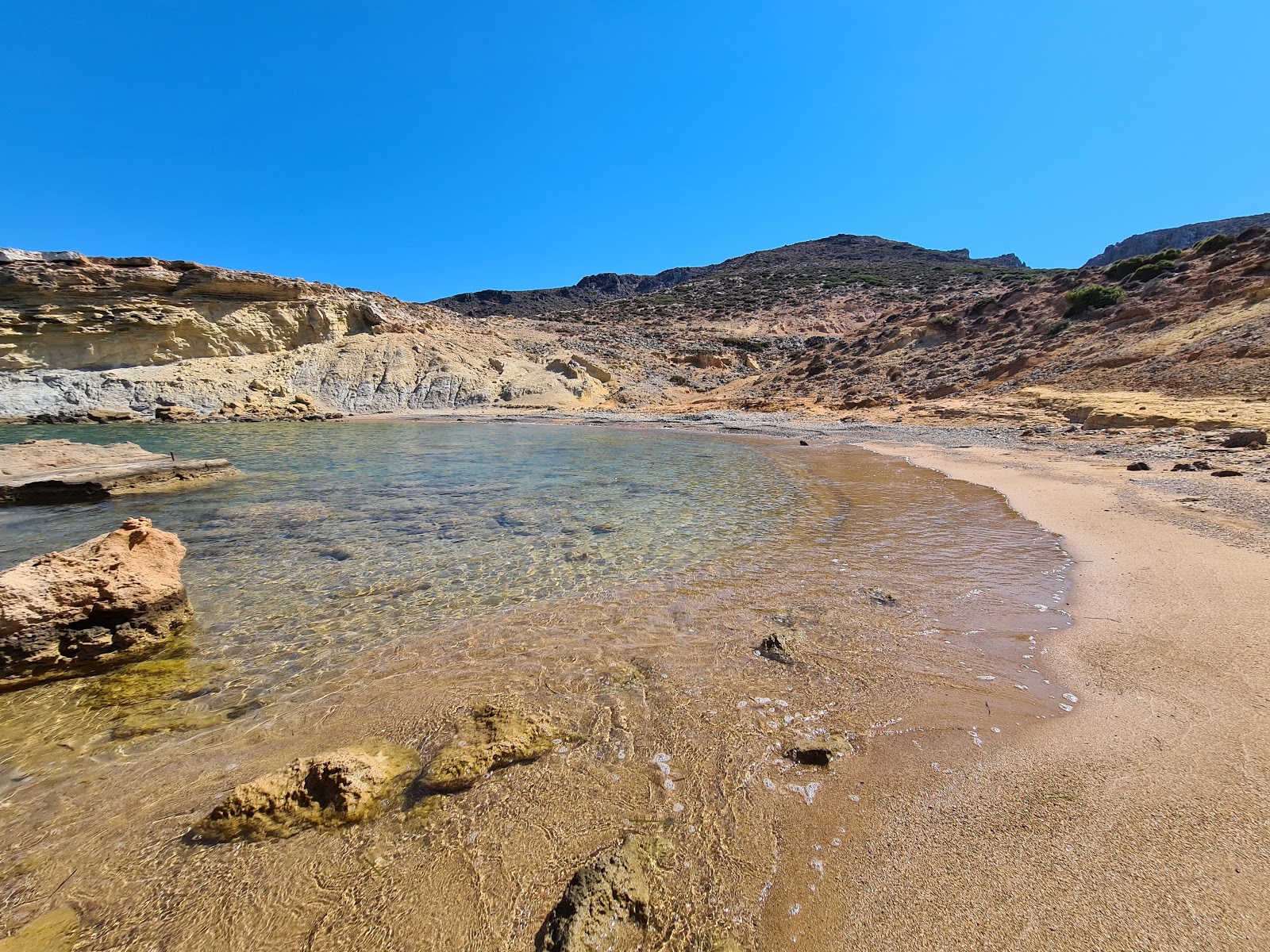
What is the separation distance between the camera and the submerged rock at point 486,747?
2.74 metres

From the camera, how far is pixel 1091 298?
81.3ft

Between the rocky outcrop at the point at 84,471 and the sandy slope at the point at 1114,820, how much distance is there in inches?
520

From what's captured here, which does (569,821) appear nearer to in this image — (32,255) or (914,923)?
(914,923)

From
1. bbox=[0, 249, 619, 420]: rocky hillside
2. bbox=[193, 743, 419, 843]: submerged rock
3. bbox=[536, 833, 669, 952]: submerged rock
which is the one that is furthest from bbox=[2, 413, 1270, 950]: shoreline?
bbox=[0, 249, 619, 420]: rocky hillside

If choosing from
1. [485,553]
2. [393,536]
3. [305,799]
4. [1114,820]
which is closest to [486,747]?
[305,799]

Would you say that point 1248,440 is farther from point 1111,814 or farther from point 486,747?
point 486,747

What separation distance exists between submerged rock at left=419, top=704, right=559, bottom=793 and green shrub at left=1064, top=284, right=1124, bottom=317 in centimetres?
3113

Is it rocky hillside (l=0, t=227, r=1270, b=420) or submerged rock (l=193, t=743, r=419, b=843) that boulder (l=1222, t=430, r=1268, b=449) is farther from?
submerged rock (l=193, t=743, r=419, b=843)

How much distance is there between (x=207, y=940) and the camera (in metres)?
1.94

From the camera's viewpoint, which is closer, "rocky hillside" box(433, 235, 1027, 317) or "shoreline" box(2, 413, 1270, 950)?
"shoreline" box(2, 413, 1270, 950)

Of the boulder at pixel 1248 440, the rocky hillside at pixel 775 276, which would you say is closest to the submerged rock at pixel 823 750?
the boulder at pixel 1248 440

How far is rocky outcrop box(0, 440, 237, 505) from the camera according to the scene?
30.6 ft

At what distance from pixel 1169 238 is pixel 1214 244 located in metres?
60.6

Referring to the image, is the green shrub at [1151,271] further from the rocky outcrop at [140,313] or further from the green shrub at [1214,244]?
the rocky outcrop at [140,313]
